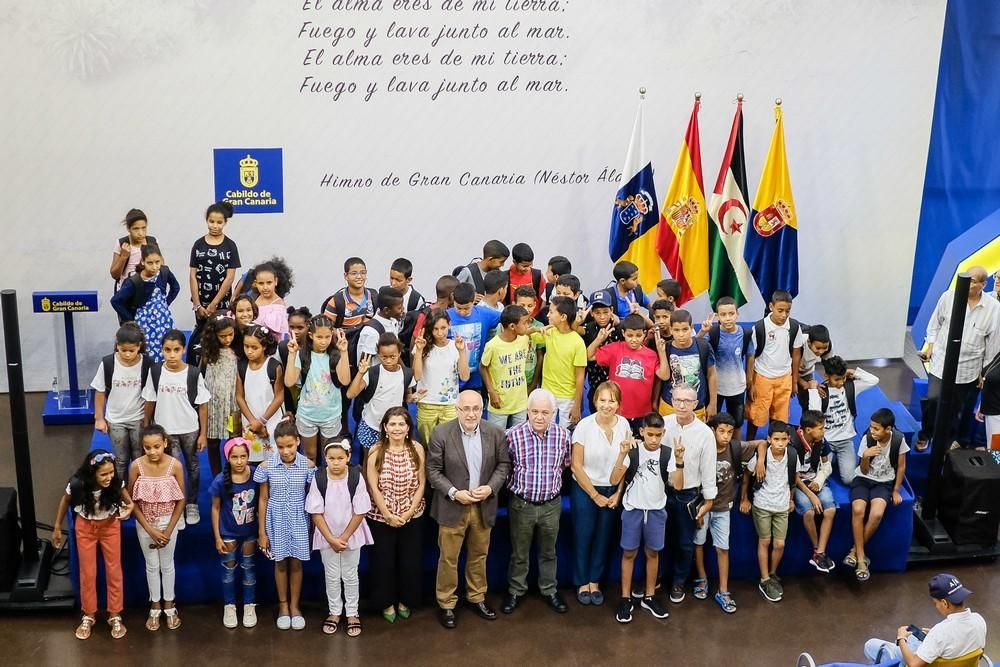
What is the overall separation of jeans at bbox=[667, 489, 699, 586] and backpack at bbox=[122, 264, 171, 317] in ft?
12.0

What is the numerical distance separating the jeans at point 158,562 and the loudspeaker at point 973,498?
4.96 metres

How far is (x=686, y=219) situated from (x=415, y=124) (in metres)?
2.29

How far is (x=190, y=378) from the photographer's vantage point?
7.35 m

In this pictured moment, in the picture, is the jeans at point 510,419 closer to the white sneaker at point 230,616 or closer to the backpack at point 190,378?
the backpack at point 190,378

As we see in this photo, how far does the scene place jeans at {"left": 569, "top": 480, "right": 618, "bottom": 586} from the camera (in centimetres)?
757

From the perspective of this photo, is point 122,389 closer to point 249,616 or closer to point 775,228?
point 249,616

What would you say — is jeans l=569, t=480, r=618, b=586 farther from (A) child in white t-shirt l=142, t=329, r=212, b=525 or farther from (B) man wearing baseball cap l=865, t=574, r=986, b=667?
(A) child in white t-shirt l=142, t=329, r=212, b=525

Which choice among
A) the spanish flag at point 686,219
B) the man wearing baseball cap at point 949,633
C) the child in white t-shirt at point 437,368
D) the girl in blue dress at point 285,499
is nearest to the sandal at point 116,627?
the girl in blue dress at point 285,499

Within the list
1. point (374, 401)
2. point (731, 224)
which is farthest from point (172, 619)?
point (731, 224)

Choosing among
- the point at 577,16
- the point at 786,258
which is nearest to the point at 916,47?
the point at 786,258

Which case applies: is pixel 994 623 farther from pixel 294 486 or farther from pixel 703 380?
pixel 294 486

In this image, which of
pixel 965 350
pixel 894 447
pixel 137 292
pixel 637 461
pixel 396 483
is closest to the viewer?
pixel 396 483

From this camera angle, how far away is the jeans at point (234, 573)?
7.27 m

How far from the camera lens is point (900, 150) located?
1078 cm
